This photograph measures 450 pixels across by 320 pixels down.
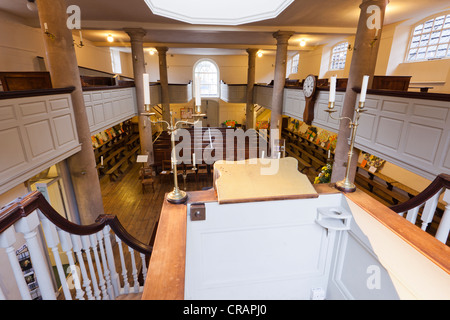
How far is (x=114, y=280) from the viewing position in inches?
90.3

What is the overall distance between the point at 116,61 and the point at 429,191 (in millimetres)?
17350

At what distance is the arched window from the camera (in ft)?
61.3

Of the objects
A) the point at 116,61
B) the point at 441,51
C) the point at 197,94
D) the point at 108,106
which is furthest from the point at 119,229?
the point at 116,61

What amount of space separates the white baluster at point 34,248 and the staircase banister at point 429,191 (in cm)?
262

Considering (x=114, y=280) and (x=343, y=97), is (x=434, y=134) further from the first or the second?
(x=114, y=280)

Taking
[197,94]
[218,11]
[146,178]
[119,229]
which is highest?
[218,11]

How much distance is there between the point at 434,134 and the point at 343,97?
253 cm

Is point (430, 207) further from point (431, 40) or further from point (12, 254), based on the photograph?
point (431, 40)

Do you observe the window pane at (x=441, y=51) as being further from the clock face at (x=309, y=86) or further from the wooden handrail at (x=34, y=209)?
the wooden handrail at (x=34, y=209)

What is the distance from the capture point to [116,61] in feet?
50.5

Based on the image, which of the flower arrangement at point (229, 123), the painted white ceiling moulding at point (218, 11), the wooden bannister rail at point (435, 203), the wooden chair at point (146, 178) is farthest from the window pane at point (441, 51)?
the flower arrangement at point (229, 123)

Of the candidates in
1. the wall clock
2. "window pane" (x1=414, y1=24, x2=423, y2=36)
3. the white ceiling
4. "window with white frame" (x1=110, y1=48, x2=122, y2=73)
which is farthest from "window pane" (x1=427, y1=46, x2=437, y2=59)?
"window with white frame" (x1=110, y1=48, x2=122, y2=73)

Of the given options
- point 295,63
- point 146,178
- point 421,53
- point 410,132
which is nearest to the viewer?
point 410,132
